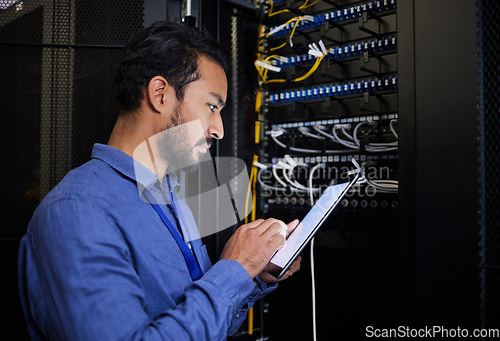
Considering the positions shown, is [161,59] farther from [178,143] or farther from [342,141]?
[342,141]

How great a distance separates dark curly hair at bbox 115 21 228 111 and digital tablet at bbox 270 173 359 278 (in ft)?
1.62

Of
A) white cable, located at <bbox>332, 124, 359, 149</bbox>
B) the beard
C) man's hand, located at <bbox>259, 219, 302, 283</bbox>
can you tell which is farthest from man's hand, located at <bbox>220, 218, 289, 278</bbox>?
white cable, located at <bbox>332, 124, 359, 149</bbox>

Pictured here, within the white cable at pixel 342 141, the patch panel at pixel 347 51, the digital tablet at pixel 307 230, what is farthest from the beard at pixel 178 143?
the patch panel at pixel 347 51

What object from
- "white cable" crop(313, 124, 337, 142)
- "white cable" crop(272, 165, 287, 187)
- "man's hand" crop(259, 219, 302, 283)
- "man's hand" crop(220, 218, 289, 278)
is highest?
"white cable" crop(313, 124, 337, 142)

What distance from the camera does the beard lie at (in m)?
1.09

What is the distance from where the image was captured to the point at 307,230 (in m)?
1.16

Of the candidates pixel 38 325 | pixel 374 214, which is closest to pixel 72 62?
pixel 38 325

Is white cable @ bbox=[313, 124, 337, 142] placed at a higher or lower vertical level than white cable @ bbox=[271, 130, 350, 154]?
higher

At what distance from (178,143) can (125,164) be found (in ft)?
0.49

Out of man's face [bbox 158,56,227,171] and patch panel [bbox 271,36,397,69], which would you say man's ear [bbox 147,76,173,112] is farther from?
patch panel [bbox 271,36,397,69]

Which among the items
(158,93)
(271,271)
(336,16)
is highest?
(336,16)

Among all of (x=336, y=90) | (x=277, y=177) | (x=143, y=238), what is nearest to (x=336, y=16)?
(x=336, y=90)

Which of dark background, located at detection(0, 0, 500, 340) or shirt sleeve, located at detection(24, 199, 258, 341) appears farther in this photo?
dark background, located at detection(0, 0, 500, 340)

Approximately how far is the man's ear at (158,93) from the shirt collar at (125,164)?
6.0 inches
